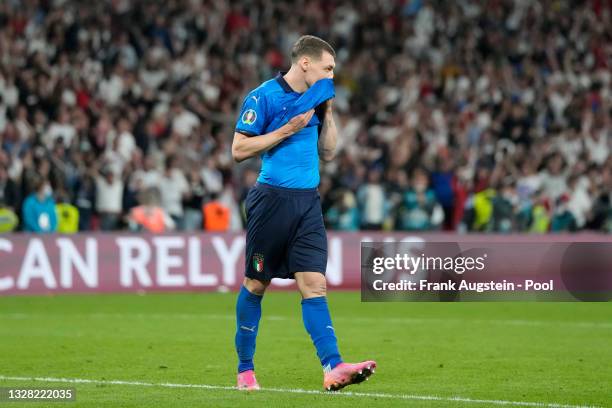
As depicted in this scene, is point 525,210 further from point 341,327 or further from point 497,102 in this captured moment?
point 341,327

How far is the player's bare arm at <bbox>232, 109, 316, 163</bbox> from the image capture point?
27.0 ft

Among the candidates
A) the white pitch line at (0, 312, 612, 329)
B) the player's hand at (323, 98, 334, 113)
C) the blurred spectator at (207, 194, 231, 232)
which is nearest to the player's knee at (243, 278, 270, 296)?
the player's hand at (323, 98, 334, 113)

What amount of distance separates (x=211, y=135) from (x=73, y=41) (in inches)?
125

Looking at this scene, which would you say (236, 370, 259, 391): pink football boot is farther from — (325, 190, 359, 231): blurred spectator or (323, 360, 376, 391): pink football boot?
(325, 190, 359, 231): blurred spectator

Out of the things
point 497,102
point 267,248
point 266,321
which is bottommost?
point 266,321

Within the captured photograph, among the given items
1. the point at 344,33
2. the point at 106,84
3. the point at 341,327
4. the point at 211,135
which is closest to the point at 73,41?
the point at 106,84

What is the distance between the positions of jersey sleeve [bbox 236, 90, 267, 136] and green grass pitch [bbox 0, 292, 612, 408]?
1.80 metres

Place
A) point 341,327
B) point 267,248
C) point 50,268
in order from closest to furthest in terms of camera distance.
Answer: point 267,248 → point 341,327 → point 50,268

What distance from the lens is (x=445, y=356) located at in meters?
11.0

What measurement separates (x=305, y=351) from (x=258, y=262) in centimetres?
323

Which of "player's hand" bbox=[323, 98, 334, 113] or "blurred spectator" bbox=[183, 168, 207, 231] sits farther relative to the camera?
"blurred spectator" bbox=[183, 168, 207, 231]

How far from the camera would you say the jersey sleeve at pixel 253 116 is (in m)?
8.30

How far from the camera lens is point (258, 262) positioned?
8.40 m

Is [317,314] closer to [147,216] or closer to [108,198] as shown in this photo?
[147,216]
